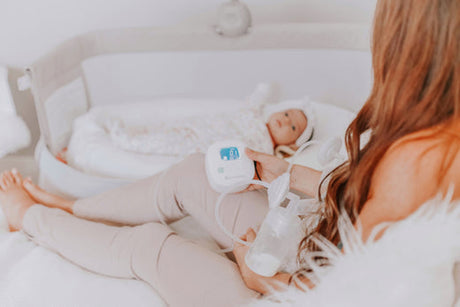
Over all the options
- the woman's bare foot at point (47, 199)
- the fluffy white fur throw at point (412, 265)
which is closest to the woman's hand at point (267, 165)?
the fluffy white fur throw at point (412, 265)

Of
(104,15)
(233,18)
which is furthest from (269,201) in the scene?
(104,15)

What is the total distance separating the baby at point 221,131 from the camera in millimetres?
1236

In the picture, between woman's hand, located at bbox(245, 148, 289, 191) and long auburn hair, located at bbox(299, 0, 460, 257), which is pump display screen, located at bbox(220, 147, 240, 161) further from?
long auburn hair, located at bbox(299, 0, 460, 257)

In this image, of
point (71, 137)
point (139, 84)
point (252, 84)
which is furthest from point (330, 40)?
point (71, 137)

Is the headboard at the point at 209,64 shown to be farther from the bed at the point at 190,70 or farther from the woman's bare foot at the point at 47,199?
the woman's bare foot at the point at 47,199

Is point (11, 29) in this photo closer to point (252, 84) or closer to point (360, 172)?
point (252, 84)

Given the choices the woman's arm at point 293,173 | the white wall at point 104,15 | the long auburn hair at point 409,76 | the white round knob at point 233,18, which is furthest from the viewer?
the white wall at point 104,15

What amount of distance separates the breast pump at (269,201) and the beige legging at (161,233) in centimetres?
3

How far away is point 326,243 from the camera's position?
2.18 ft

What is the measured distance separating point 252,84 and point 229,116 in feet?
0.75

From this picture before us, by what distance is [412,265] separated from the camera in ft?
1.79

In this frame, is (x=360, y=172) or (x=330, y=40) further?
(x=330, y=40)

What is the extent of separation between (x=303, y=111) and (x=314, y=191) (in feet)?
1.61

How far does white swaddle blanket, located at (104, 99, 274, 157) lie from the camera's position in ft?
4.05
